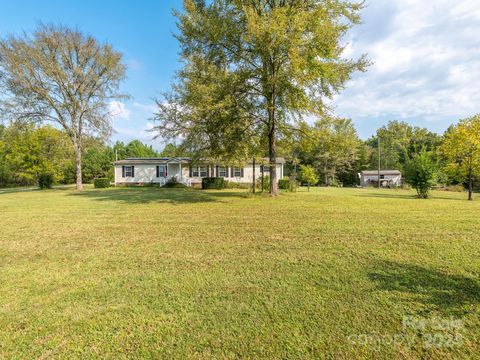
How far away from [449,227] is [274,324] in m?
6.30

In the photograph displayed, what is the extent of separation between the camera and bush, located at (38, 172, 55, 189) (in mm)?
24362

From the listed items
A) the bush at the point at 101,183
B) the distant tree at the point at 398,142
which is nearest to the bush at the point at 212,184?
the bush at the point at 101,183

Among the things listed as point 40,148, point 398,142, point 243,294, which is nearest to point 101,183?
point 40,148

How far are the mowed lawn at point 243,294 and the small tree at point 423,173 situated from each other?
1138 centimetres

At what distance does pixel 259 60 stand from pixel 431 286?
40.0 feet

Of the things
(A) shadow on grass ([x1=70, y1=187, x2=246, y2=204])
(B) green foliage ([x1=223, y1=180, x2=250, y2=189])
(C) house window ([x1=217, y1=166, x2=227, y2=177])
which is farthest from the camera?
(C) house window ([x1=217, y1=166, x2=227, y2=177])

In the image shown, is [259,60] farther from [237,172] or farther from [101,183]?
[101,183]

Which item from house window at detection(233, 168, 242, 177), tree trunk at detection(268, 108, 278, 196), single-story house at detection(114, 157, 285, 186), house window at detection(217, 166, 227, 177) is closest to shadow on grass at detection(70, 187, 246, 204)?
tree trunk at detection(268, 108, 278, 196)

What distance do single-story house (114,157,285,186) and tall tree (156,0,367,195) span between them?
47.6 feet

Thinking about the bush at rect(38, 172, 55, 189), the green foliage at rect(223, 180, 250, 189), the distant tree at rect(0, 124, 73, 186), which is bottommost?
the green foliage at rect(223, 180, 250, 189)

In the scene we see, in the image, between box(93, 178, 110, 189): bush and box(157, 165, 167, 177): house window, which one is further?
box(157, 165, 167, 177): house window

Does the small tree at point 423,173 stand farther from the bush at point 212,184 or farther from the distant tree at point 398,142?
the distant tree at point 398,142

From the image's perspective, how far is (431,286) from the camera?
10.8 feet

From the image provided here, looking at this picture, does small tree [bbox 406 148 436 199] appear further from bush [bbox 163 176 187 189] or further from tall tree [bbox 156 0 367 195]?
bush [bbox 163 176 187 189]
